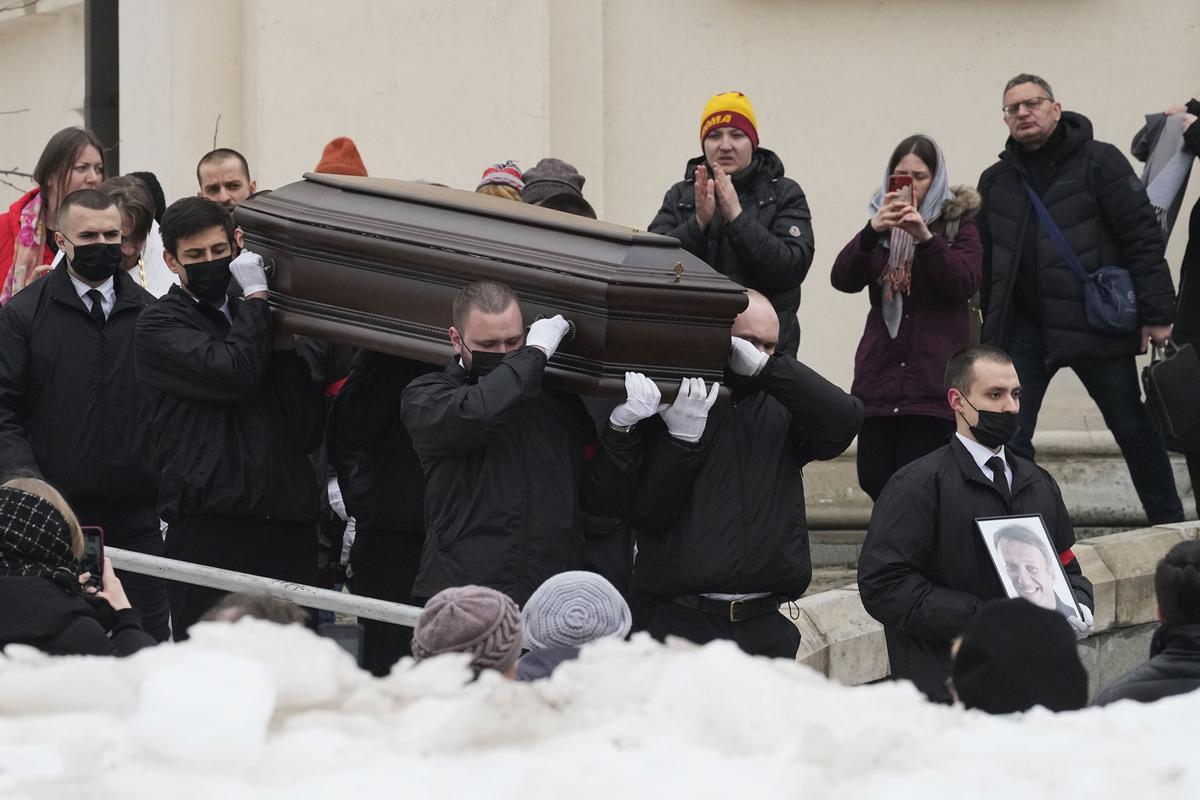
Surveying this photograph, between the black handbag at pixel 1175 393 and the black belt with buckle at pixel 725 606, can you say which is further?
the black handbag at pixel 1175 393

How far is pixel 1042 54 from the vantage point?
321 inches

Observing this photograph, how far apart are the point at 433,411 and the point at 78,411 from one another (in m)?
1.42

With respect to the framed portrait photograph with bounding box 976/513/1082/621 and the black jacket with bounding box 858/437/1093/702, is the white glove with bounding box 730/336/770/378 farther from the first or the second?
the framed portrait photograph with bounding box 976/513/1082/621

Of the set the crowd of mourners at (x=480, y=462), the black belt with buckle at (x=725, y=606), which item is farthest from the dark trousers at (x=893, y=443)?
the black belt with buckle at (x=725, y=606)

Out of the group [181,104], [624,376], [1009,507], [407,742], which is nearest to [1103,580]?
[1009,507]

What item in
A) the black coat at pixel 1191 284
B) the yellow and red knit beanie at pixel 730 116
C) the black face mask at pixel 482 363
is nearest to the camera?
the black face mask at pixel 482 363

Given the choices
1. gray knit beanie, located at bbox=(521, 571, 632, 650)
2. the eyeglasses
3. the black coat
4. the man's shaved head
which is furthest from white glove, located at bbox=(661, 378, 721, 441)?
the black coat

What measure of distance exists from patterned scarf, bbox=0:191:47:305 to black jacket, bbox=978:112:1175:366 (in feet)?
11.7

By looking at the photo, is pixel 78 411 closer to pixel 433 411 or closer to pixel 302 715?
pixel 433 411

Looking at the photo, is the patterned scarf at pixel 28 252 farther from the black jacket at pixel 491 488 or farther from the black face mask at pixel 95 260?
the black jacket at pixel 491 488

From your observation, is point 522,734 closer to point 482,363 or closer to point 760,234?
point 482,363

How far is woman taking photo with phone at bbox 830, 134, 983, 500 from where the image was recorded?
6352 millimetres

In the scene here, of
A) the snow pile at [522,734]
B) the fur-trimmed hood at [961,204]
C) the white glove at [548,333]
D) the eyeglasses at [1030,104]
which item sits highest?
the eyeglasses at [1030,104]

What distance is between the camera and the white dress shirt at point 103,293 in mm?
5391
